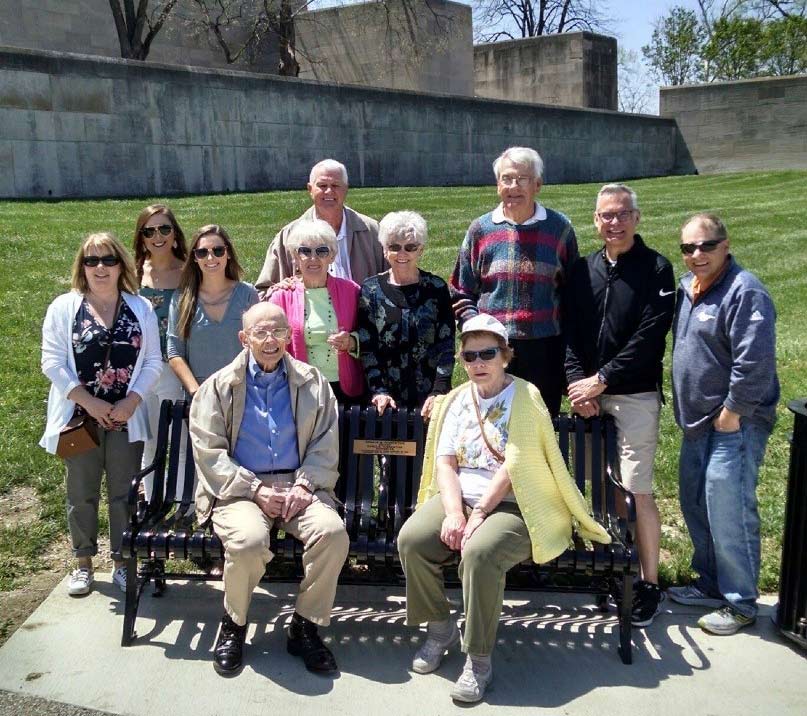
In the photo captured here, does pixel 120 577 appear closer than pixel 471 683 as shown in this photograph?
No

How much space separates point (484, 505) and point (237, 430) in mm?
1192

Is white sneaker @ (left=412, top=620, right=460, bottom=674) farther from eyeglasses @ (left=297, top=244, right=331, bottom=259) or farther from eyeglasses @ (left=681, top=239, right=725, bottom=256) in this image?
eyeglasses @ (left=681, top=239, right=725, bottom=256)

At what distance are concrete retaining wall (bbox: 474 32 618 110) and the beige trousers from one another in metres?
27.1

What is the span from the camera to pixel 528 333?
433cm

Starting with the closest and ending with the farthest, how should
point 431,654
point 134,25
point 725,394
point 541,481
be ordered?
point 431,654, point 541,481, point 725,394, point 134,25

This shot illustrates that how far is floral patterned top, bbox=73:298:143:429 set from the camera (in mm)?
4238

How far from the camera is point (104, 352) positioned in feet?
14.0

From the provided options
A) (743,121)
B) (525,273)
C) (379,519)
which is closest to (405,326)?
(525,273)

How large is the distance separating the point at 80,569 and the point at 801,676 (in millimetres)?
3367

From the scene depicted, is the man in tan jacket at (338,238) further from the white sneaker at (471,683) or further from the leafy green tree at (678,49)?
the leafy green tree at (678,49)

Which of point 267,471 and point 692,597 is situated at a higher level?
point 267,471

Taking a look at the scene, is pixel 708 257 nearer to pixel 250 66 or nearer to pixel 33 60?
pixel 33 60

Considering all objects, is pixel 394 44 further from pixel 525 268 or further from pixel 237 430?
pixel 237 430

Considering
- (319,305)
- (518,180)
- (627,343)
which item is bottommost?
(627,343)
